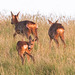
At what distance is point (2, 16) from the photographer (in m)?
12.9

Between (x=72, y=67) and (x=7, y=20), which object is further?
(x=7, y=20)

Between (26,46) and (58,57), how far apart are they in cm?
89

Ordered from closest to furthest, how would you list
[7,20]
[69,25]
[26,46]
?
[26,46] → [69,25] → [7,20]

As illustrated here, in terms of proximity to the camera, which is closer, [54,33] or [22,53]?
[22,53]

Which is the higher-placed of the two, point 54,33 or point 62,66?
point 54,33

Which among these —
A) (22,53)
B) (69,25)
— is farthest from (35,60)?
(69,25)

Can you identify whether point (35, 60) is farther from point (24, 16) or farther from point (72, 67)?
point (24, 16)

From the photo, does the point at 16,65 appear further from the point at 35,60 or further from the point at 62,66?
Result: the point at 62,66

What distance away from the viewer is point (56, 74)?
14.5ft

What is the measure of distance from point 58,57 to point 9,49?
1901 mm

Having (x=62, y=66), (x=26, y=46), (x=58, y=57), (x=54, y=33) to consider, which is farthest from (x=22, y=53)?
(x=54, y=33)

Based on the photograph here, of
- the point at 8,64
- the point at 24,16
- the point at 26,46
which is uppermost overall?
the point at 24,16

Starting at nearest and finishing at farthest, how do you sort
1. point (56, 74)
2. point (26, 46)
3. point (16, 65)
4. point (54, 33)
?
point (56, 74)
point (16, 65)
point (26, 46)
point (54, 33)

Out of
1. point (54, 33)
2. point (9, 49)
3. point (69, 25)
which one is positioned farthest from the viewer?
point (69, 25)
